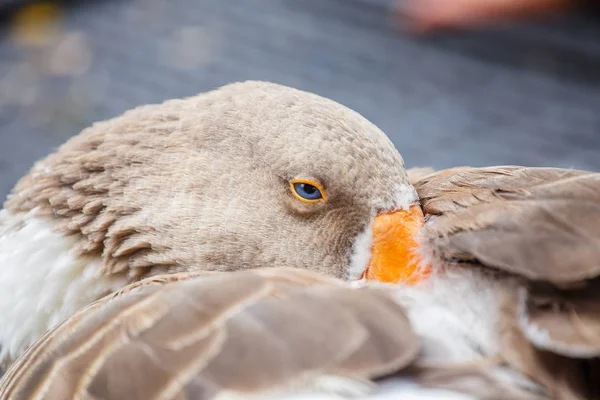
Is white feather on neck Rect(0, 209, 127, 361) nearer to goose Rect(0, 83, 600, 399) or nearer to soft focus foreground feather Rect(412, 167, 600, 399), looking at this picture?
goose Rect(0, 83, 600, 399)

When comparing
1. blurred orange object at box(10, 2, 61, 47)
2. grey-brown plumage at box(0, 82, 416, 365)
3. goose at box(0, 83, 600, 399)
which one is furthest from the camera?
blurred orange object at box(10, 2, 61, 47)

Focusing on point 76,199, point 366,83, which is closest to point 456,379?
point 76,199

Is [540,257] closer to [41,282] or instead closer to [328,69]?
[41,282]

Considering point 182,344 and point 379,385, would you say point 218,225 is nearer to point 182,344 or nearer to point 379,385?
point 182,344

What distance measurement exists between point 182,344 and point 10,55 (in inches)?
116

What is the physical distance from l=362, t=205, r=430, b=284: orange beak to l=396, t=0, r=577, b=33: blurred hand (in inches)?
102

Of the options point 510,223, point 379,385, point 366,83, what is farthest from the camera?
point 366,83

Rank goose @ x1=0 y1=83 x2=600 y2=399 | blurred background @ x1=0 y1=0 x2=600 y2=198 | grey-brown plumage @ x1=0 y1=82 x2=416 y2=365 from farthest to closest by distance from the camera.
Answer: blurred background @ x1=0 y1=0 x2=600 y2=198, grey-brown plumage @ x1=0 y1=82 x2=416 y2=365, goose @ x1=0 y1=83 x2=600 y2=399

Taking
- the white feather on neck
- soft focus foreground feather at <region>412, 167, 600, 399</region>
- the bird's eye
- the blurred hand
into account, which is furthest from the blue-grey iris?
the blurred hand

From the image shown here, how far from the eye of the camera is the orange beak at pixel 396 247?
132 cm

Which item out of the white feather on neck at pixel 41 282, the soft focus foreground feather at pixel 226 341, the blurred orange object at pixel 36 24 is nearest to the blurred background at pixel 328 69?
the blurred orange object at pixel 36 24

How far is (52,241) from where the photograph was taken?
5.09ft

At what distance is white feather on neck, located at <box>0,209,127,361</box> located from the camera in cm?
154

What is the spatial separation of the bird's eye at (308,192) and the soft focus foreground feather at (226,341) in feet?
1.10
